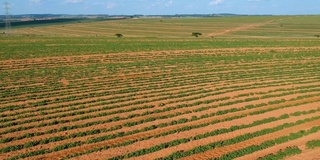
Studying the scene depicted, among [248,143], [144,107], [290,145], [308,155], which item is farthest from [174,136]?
[308,155]

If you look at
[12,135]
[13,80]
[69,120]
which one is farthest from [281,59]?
[12,135]

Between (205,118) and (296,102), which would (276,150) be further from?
(296,102)

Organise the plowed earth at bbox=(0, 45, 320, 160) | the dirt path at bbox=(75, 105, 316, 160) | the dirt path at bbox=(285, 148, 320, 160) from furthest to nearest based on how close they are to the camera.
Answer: the plowed earth at bbox=(0, 45, 320, 160), the dirt path at bbox=(75, 105, 316, 160), the dirt path at bbox=(285, 148, 320, 160)

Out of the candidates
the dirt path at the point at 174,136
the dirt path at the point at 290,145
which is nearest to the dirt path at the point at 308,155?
the dirt path at the point at 290,145

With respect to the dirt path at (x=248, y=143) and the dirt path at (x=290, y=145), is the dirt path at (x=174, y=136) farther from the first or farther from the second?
the dirt path at (x=290, y=145)

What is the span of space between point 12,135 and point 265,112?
1319 cm

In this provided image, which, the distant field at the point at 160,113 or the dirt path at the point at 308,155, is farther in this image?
the distant field at the point at 160,113

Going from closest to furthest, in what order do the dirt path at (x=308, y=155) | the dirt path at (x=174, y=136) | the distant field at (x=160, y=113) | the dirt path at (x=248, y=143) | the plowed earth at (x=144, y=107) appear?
the dirt path at (x=308, y=155)
the dirt path at (x=248, y=143)
the dirt path at (x=174, y=136)
the distant field at (x=160, y=113)
the plowed earth at (x=144, y=107)

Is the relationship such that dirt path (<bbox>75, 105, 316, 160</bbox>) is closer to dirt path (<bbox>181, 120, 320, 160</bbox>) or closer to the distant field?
the distant field

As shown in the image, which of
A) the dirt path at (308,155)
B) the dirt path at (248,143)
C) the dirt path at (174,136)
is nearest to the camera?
the dirt path at (308,155)

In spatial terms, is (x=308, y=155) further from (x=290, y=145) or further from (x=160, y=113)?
(x=160, y=113)

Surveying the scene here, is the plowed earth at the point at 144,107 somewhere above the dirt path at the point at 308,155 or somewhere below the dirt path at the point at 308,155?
below

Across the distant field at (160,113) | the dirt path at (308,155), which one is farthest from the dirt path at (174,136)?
the dirt path at (308,155)

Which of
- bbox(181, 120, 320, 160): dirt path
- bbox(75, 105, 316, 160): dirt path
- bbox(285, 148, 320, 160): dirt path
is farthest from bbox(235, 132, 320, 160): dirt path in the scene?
bbox(75, 105, 316, 160): dirt path
